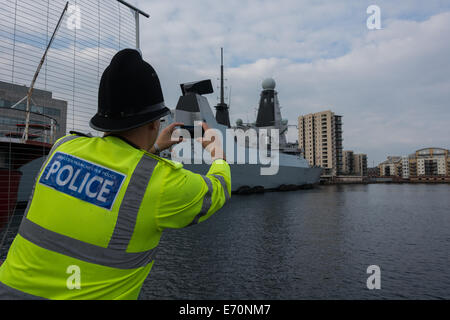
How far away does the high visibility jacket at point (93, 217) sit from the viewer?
97cm

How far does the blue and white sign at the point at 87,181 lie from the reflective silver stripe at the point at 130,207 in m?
0.05

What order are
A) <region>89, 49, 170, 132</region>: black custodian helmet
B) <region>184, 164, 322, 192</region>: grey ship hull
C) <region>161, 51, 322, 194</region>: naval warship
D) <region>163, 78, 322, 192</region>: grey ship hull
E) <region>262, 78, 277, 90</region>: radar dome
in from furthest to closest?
<region>262, 78, 277, 90</region>: radar dome → <region>184, 164, 322, 192</region>: grey ship hull → <region>161, 51, 322, 194</region>: naval warship → <region>163, 78, 322, 192</region>: grey ship hull → <region>89, 49, 170, 132</region>: black custodian helmet

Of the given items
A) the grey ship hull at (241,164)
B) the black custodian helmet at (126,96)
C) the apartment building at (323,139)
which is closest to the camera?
the black custodian helmet at (126,96)

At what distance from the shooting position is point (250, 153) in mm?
31172

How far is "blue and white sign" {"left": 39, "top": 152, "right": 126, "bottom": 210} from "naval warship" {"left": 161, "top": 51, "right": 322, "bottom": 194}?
1313cm

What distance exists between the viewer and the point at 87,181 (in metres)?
1.01

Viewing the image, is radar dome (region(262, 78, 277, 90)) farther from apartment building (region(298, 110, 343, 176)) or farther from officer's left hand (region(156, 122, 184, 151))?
officer's left hand (region(156, 122, 184, 151))

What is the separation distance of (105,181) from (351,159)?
4742 inches

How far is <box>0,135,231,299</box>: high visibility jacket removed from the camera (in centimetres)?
97

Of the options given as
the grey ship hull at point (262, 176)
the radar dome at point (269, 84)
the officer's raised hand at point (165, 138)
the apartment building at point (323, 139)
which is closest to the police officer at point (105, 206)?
the officer's raised hand at point (165, 138)

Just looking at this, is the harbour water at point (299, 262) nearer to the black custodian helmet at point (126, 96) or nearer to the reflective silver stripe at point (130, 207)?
the reflective silver stripe at point (130, 207)

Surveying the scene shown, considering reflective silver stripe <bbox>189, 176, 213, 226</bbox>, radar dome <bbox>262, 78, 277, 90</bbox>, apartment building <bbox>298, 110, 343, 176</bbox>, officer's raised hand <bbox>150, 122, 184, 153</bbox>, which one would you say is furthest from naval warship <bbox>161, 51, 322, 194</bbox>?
apartment building <bbox>298, 110, 343, 176</bbox>

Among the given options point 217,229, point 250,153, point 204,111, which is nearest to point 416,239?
point 217,229

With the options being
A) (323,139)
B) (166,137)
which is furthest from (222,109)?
(323,139)
